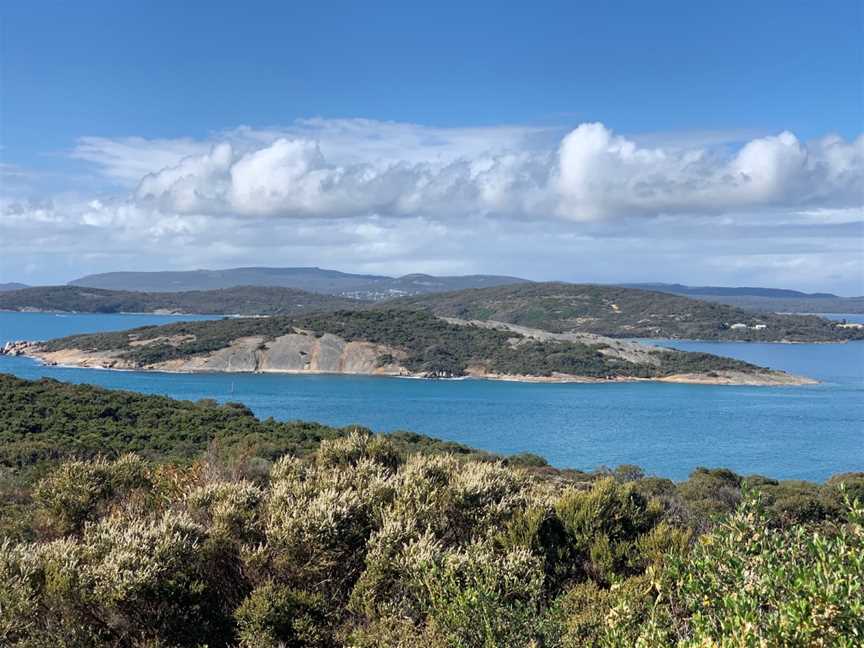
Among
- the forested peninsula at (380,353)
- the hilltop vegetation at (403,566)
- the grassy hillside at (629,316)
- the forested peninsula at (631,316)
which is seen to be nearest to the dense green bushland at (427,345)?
the forested peninsula at (380,353)

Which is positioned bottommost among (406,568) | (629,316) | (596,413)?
(596,413)

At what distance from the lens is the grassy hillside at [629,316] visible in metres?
163

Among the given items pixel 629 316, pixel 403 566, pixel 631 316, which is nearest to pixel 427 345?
pixel 629 316

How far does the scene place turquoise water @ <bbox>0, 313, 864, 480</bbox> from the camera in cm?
5538

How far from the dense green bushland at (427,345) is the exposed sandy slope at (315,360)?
4.69ft

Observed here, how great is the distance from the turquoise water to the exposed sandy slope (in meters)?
3.76

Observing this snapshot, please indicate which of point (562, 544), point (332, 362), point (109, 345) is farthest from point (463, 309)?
point (562, 544)

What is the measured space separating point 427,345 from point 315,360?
680 inches

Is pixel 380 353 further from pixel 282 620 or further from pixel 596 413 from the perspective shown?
pixel 282 620

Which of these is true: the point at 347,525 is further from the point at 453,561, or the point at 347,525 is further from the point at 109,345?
the point at 109,345

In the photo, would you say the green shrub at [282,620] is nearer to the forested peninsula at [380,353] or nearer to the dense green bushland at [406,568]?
the dense green bushland at [406,568]

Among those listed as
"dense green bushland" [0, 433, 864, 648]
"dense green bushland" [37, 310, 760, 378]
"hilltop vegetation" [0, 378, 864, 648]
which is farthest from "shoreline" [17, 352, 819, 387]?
"dense green bushland" [0, 433, 864, 648]

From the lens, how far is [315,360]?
109250mm

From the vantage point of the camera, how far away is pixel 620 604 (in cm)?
500
